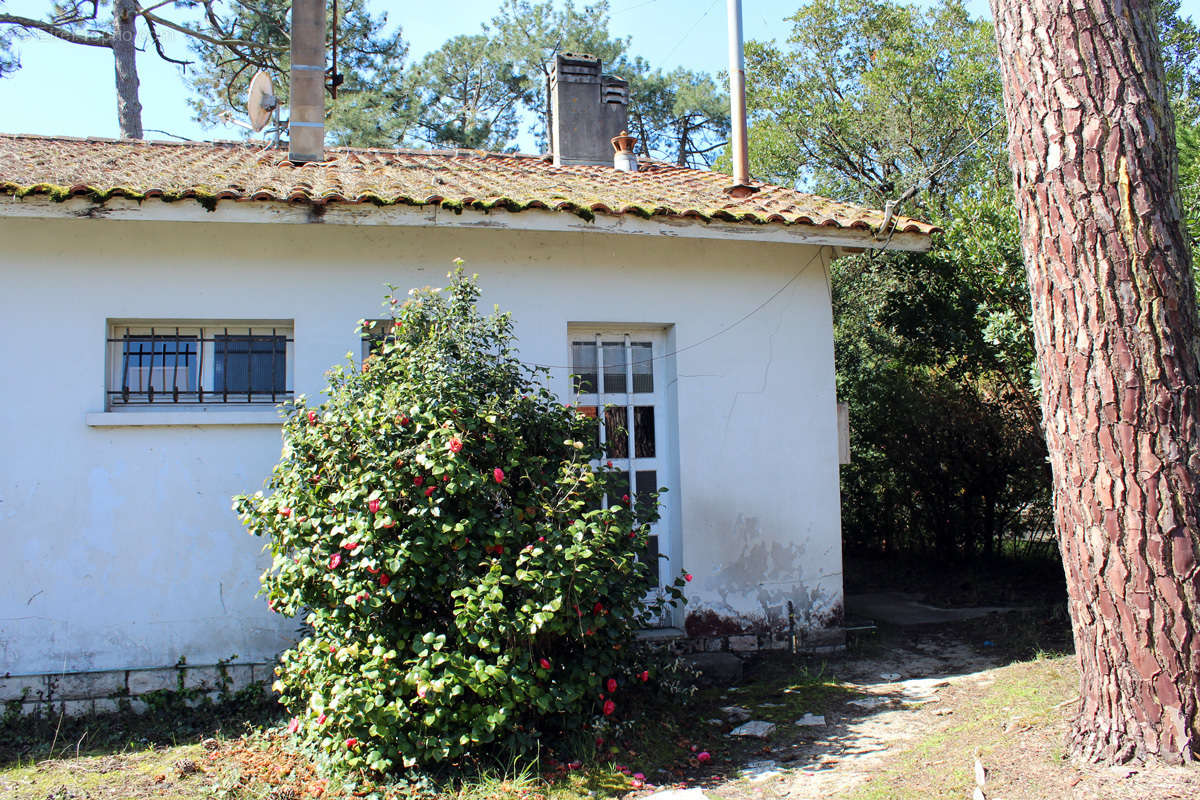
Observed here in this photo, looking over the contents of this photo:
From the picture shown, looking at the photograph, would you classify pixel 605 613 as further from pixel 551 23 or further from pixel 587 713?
pixel 551 23

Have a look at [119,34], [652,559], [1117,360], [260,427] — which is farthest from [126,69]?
[1117,360]

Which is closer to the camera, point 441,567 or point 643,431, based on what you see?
point 441,567

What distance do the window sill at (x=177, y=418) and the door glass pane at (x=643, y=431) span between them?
8.04 feet

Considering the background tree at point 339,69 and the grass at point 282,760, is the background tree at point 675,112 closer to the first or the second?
the background tree at point 339,69

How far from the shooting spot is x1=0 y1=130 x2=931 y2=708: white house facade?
5320 millimetres

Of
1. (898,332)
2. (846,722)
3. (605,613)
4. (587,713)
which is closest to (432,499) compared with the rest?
(605,613)

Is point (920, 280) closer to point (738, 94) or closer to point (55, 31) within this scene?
point (738, 94)

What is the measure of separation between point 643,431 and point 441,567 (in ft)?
8.29

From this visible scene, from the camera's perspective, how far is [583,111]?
8461mm

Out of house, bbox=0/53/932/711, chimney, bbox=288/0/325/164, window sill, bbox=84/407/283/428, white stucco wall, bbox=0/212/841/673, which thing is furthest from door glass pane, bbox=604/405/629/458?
chimney, bbox=288/0/325/164

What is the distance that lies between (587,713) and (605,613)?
1.96 ft

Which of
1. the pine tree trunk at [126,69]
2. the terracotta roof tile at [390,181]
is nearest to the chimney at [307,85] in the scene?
the terracotta roof tile at [390,181]

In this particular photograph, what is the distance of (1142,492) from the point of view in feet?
11.4

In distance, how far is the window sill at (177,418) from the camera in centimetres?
536
